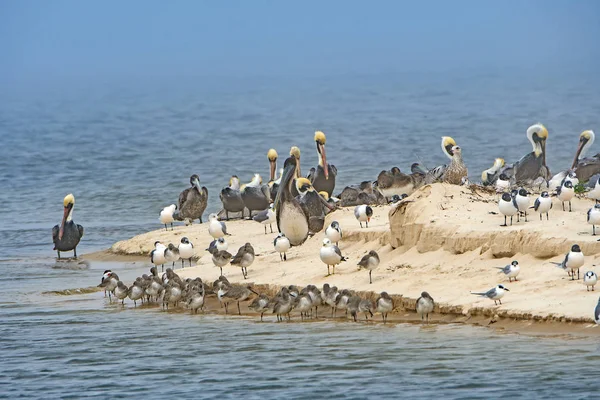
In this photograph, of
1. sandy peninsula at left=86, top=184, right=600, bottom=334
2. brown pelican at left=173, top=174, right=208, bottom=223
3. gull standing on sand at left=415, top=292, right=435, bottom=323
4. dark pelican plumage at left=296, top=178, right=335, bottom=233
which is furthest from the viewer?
brown pelican at left=173, top=174, right=208, bottom=223

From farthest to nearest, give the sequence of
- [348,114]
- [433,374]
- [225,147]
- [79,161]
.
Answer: [348,114] < [225,147] < [79,161] < [433,374]

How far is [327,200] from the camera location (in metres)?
23.2

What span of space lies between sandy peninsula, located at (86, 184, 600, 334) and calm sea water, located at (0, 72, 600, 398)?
505 millimetres

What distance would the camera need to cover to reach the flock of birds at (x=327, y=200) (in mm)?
16016

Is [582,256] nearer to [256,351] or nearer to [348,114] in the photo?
[256,351]

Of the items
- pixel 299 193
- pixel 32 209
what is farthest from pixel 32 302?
pixel 32 209

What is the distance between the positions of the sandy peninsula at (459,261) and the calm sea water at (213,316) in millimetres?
505

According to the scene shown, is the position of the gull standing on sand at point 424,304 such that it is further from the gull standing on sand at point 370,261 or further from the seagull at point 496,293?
the gull standing on sand at point 370,261

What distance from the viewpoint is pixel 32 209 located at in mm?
31109

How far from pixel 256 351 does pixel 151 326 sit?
89.4 inches

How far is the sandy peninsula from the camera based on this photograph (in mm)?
13445

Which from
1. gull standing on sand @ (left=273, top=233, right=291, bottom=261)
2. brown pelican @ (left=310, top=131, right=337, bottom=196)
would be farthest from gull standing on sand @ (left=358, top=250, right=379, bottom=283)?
brown pelican @ (left=310, top=131, right=337, bottom=196)

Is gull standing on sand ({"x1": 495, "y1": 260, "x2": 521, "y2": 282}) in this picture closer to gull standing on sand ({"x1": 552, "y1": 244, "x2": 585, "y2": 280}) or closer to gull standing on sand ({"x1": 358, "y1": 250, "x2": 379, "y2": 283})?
gull standing on sand ({"x1": 552, "y1": 244, "x2": 585, "y2": 280})

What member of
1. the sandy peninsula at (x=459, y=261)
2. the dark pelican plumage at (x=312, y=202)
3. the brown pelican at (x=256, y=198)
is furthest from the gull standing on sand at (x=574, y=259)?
the brown pelican at (x=256, y=198)
